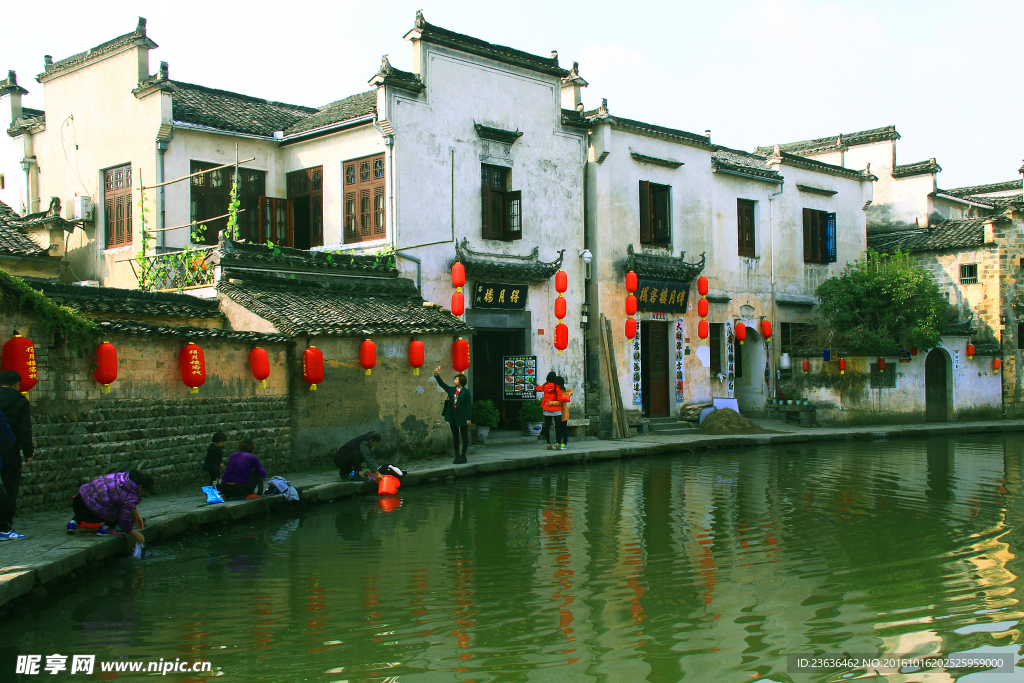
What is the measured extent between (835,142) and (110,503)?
1067 inches

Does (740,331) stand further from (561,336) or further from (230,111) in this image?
(230,111)

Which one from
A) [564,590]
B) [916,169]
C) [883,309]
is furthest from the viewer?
[916,169]

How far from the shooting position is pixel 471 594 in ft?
23.8

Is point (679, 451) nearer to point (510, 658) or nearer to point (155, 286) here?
point (155, 286)

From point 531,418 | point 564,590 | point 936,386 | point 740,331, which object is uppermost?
point 740,331

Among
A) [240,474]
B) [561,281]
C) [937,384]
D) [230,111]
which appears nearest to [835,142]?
[937,384]

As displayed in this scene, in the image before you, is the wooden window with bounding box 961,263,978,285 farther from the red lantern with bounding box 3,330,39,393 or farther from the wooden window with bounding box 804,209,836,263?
the red lantern with bounding box 3,330,39,393

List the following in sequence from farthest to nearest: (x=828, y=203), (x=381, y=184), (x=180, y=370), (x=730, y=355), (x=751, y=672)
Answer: (x=828, y=203), (x=730, y=355), (x=381, y=184), (x=180, y=370), (x=751, y=672)

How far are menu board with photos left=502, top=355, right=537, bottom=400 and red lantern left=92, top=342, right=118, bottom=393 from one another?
9.55 meters

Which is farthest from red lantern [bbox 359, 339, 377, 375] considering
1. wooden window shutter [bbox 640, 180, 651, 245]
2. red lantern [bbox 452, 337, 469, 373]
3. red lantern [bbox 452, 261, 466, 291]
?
wooden window shutter [bbox 640, 180, 651, 245]

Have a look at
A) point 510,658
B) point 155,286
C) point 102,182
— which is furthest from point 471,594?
point 102,182

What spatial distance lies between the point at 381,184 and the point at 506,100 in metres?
3.84

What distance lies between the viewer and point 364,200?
727 inches

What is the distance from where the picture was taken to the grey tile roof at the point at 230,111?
1803cm
